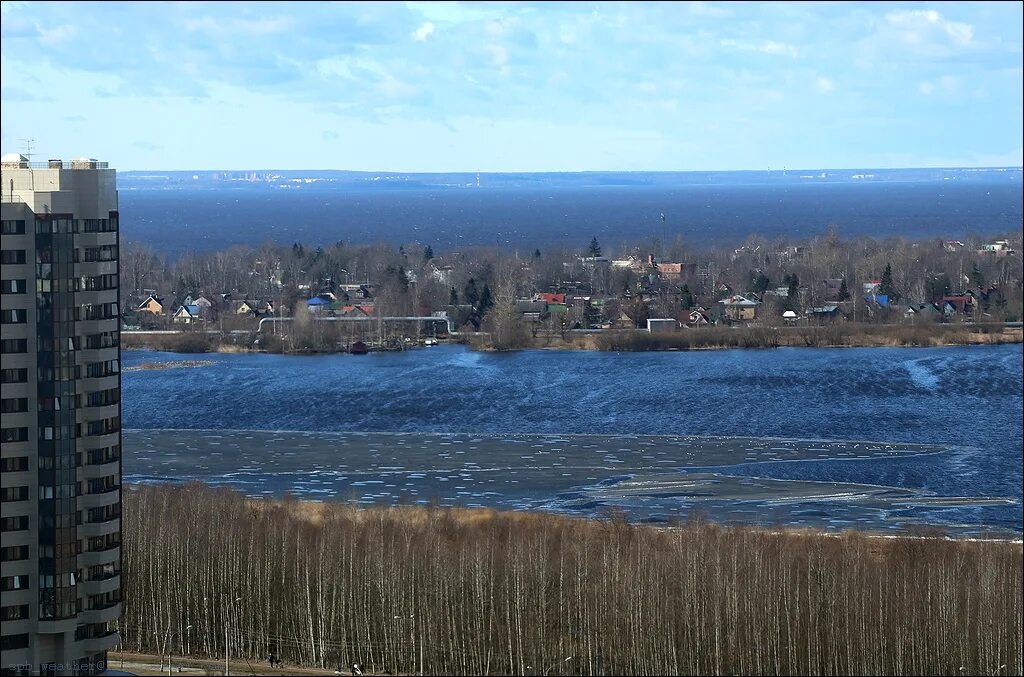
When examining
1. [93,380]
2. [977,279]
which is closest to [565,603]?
[93,380]

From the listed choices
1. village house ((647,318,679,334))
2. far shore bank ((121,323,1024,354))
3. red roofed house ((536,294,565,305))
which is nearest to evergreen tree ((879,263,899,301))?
far shore bank ((121,323,1024,354))

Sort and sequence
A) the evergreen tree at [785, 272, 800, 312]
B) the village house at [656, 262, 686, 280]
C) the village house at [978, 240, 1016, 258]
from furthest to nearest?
1. the village house at [978, 240, 1016, 258]
2. the village house at [656, 262, 686, 280]
3. the evergreen tree at [785, 272, 800, 312]

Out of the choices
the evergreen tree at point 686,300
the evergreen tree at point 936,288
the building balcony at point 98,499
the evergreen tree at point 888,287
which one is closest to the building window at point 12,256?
the building balcony at point 98,499

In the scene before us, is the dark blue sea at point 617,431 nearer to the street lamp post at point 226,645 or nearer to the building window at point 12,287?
the street lamp post at point 226,645

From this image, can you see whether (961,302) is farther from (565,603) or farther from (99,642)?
(99,642)

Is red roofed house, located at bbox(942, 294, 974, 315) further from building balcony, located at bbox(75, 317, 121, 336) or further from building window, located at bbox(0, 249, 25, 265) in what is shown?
building window, located at bbox(0, 249, 25, 265)

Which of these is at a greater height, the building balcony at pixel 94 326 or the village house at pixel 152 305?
the building balcony at pixel 94 326
